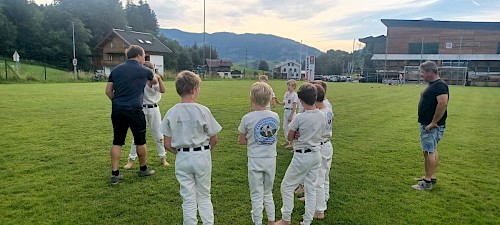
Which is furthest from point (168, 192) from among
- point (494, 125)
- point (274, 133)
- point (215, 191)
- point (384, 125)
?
point (494, 125)

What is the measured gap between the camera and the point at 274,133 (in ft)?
12.8

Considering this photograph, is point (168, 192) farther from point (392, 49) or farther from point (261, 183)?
point (392, 49)

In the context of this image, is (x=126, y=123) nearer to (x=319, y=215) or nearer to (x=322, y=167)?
(x=322, y=167)

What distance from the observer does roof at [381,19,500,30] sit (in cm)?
6881

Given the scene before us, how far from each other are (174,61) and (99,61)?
15604mm

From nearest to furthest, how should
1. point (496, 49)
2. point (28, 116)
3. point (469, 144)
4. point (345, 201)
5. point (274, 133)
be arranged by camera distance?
point (274, 133), point (345, 201), point (469, 144), point (28, 116), point (496, 49)

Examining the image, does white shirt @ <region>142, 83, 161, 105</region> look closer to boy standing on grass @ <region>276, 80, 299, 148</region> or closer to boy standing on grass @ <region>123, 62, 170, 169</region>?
boy standing on grass @ <region>123, 62, 170, 169</region>

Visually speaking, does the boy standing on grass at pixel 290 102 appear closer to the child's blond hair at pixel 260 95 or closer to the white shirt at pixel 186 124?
the child's blond hair at pixel 260 95

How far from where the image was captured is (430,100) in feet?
17.7

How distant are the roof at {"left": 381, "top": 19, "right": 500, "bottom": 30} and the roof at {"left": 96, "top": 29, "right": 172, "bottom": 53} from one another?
47.0 metres

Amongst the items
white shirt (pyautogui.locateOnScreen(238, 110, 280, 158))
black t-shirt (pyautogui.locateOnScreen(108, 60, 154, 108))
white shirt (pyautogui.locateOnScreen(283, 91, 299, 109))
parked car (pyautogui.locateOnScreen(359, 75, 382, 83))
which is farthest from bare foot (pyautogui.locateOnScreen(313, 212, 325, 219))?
parked car (pyautogui.locateOnScreen(359, 75, 382, 83))

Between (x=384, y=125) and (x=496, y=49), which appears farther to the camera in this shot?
(x=496, y=49)

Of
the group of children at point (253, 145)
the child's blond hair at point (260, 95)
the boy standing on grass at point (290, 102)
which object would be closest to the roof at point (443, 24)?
the boy standing on grass at point (290, 102)

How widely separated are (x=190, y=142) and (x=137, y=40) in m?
66.2
